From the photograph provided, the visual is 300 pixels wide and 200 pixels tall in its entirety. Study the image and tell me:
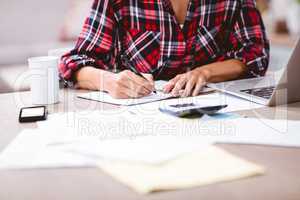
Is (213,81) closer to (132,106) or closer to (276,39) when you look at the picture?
(132,106)

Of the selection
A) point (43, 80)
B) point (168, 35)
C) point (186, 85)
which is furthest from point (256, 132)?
point (168, 35)

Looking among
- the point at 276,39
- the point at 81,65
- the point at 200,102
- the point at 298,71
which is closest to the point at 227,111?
the point at 200,102

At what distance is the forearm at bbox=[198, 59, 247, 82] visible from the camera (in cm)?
150

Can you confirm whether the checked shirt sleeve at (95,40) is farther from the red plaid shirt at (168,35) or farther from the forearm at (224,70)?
the forearm at (224,70)

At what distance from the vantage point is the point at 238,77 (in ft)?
5.18

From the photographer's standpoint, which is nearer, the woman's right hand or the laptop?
the laptop

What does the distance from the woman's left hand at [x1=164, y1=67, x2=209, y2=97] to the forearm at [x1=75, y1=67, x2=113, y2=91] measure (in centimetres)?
18

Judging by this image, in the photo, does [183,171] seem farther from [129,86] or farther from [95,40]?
[95,40]

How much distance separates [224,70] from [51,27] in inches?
74.8

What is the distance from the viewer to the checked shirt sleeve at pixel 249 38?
1.61m

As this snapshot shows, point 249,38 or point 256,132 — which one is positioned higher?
point 249,38

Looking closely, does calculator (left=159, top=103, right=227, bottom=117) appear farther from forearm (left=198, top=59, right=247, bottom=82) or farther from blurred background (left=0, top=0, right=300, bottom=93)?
blurred background (left=0, top=0, right=300, bottom=93)

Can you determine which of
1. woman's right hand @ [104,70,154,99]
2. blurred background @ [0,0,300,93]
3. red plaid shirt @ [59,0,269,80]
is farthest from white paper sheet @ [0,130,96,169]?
blurred background @ [0,0,300,93]

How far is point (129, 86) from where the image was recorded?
1.26 m
